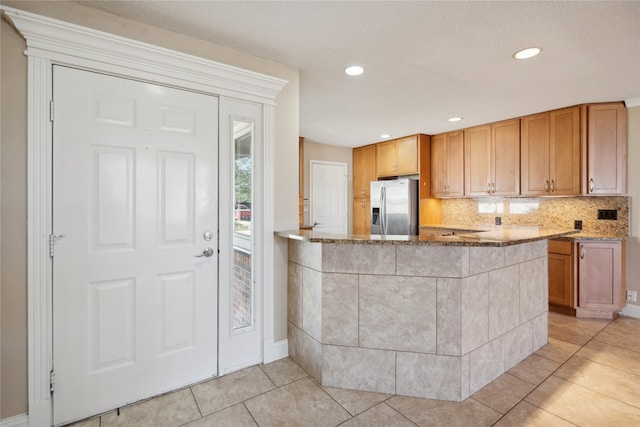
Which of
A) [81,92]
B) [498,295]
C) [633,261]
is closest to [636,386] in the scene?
[498,295]

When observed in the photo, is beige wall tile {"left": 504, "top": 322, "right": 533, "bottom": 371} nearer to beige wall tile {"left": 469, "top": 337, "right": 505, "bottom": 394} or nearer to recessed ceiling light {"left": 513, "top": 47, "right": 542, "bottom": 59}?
beige wall tile {"left": 469, "top": 337, "right": 505, "bottom": 394}

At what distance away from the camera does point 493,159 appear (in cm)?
425

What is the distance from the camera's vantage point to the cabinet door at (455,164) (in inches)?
183

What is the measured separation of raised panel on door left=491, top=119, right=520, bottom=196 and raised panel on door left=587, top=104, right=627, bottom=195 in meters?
0.72

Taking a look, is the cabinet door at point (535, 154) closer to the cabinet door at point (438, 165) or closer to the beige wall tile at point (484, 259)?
the cabinet door at point (438, 165)

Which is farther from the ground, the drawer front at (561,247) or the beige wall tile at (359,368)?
the drawer front at (561,247)

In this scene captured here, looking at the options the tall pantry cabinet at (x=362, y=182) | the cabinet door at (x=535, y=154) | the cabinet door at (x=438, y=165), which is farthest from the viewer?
the tall pantry cabinet at (x=362, y=182)

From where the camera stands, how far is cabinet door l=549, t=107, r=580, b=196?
11.4 ft

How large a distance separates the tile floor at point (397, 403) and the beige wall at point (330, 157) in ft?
12.0

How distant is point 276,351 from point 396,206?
3.25m

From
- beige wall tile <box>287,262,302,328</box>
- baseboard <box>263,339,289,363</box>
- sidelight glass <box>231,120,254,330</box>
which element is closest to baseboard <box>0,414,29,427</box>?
sidelight glass <box>231,120,254,330</box>

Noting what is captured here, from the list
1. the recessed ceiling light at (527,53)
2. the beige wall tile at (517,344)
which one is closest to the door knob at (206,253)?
the beige wall tile at (517,344)

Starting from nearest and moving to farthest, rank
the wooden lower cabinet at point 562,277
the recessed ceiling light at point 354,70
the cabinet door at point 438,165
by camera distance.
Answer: the recessed ceiling light at point 354,70, the wooden lower cabinet at point 562,277, the cabinet door at point 438,165

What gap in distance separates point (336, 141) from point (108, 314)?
14.2ft
